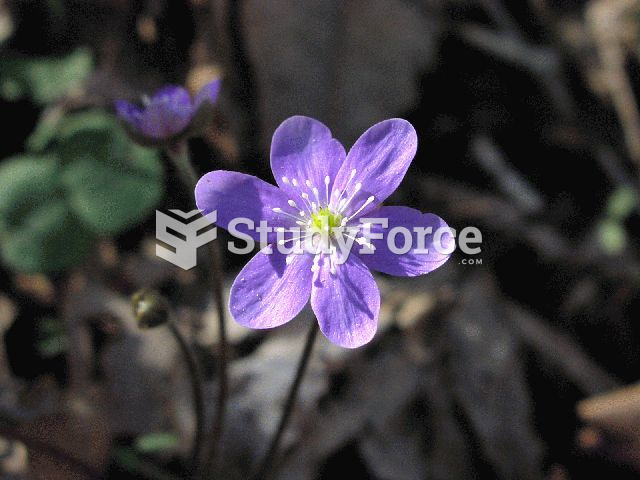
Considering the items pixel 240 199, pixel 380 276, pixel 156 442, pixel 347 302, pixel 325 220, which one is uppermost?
pixel 240 199

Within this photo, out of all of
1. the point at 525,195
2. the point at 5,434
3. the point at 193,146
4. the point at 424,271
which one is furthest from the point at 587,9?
the point at 5,434

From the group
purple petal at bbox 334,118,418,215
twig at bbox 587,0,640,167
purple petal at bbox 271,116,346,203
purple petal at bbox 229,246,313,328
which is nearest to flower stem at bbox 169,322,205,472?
purple petal at bbox 229,246,313,328

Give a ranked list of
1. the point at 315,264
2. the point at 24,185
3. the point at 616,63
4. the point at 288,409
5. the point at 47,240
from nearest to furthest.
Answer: the point at 315,264 → the point at 288,409 → the point at 47,240 → the point at 24,185 → the point at 616,63

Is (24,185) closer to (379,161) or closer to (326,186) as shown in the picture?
(326,186)

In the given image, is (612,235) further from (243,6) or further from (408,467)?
(243,6)

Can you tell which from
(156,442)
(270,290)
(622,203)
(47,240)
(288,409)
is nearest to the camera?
(270,290)

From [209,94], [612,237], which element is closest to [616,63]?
[612,237]

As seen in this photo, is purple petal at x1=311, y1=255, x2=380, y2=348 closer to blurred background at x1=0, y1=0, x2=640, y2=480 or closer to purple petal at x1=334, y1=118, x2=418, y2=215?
purple petal at x1=334, y1=118, x2=418, y2=215
